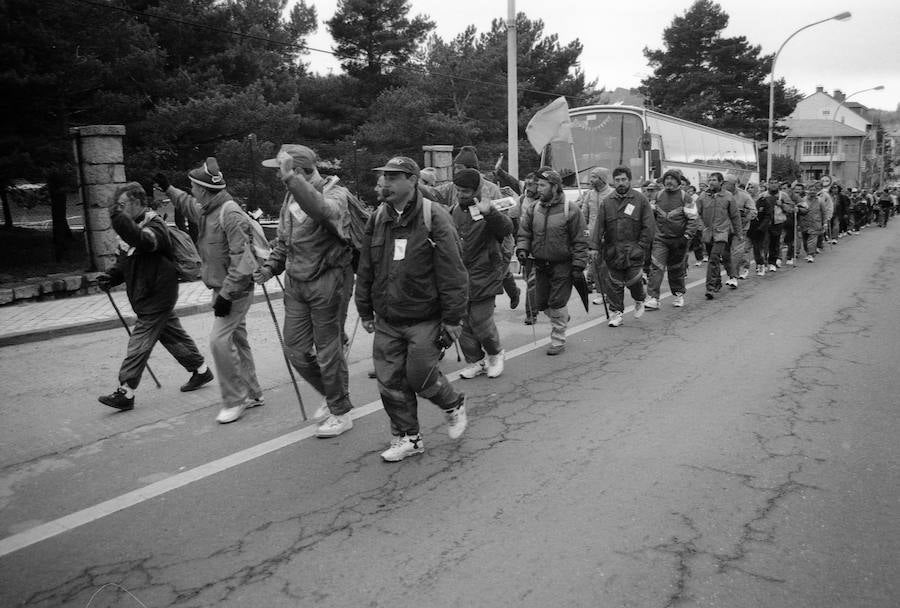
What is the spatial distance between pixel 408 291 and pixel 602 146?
12.7 metres

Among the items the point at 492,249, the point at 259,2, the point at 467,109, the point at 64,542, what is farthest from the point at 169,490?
the point at 467,109

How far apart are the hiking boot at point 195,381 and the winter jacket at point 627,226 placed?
15.4 feet

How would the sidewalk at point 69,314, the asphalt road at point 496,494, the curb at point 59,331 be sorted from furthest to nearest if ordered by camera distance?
the sidewalk at point 69,314, the curb at point 59,331, the asphalt road at point 496,494

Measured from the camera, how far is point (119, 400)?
518 centimetres

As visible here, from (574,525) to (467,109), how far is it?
27339mm

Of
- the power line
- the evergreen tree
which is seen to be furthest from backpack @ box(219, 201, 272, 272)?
the evergreen tree

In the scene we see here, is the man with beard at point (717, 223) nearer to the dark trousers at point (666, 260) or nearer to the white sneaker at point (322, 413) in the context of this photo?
the dark trousers at point (666, 260)

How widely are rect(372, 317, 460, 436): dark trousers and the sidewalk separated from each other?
5778 mm

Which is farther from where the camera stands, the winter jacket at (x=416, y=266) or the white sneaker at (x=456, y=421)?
the white sneaker at (x=456, y=421)

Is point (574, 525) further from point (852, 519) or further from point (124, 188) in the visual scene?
point (124, 188)

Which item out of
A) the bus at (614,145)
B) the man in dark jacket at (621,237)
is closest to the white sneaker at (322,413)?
the man in dark jacket at (621,237)

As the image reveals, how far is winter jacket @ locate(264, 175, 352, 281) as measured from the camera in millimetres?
4336

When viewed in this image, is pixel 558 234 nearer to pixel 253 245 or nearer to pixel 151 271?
pixel 253 245

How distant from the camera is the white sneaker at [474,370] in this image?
19.6 feet
